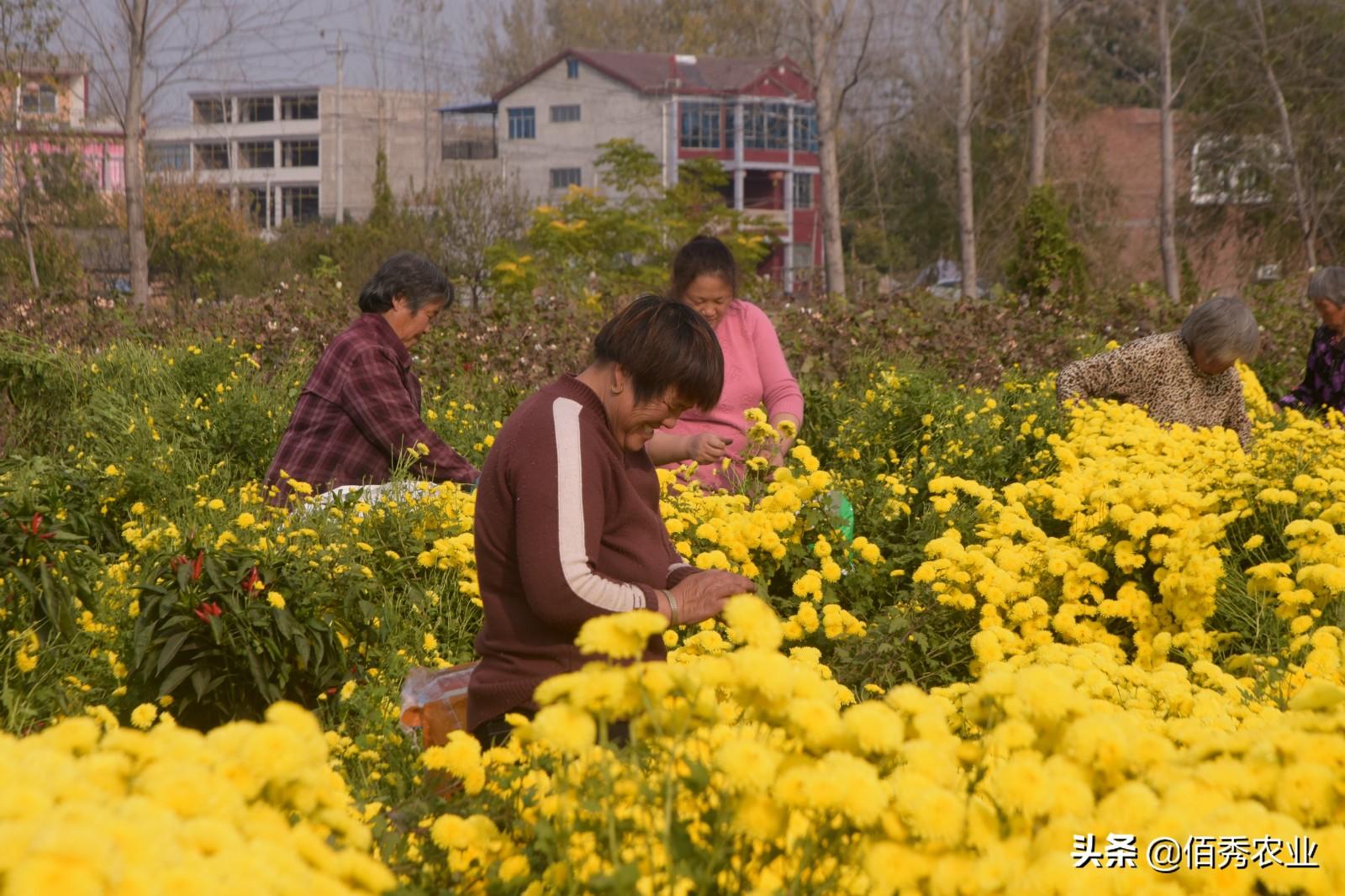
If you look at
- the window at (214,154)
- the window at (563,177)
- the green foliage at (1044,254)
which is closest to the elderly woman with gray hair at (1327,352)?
the green foliage at (1044,254)

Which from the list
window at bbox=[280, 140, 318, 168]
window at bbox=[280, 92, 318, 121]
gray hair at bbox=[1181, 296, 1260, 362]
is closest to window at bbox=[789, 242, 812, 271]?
window at bbox=[280, 140, 318, 168]

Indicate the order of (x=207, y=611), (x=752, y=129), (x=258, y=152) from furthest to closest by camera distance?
(x=258, y=152), (x=752, y=129), (x=207, y=611)

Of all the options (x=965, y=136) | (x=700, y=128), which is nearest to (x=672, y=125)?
(x=700, y=128)

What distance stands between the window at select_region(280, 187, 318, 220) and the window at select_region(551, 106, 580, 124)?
1917 centimetres

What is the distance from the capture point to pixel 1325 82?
28.9m

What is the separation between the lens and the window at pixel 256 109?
237ft

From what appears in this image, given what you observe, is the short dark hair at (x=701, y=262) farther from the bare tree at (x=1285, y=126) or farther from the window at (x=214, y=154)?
the window at (x=214, y=154)

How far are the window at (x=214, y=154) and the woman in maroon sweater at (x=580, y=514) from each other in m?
59.8

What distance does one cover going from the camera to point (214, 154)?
226 feet

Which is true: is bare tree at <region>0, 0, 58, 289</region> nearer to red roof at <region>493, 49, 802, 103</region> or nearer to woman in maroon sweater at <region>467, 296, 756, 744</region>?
woman in maroon sweater at <region>467, 296, 756, 744</region>

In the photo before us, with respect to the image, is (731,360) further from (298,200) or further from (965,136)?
(298,200)

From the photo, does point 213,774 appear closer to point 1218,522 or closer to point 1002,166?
point 1218,522

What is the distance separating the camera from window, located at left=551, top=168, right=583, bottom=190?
56.8 metres

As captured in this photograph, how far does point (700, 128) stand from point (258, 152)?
2944 centimetres
